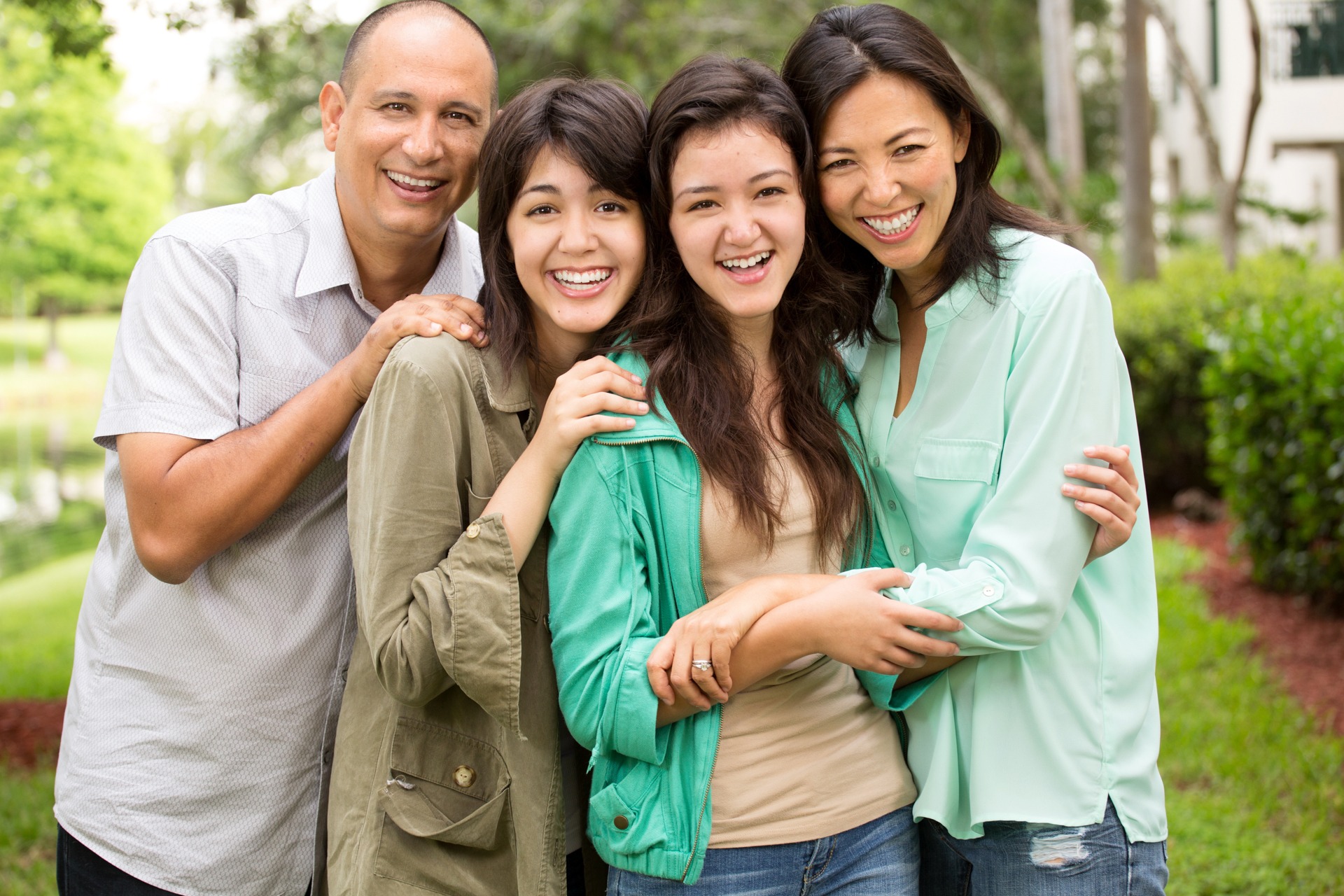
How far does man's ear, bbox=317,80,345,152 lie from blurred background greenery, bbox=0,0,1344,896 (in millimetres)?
543

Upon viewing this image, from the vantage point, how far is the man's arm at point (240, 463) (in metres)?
2.28

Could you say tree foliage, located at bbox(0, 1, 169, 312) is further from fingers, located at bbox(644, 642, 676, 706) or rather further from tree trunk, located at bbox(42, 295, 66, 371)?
fingers, located at bbox(644, 642, 676, 706)

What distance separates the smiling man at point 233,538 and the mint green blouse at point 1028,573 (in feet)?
3.33

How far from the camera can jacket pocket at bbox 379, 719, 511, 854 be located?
86.2 inches

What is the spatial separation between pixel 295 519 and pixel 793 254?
122cm

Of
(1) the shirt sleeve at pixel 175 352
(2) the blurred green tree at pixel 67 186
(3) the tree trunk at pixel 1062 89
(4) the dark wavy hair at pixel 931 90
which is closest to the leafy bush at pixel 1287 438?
→ (4) the dark wavy hair at pixel 931 90

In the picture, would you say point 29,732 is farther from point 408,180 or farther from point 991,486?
point 991,486

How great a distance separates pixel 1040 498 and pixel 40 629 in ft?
30.8

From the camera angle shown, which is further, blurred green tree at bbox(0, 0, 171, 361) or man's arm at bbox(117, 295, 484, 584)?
blurred green tree at bbox(0, 0, 171, 361)

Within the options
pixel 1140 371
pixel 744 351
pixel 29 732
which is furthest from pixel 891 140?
pixel 1140 371

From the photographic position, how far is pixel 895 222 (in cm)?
235

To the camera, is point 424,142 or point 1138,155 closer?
point 424,142

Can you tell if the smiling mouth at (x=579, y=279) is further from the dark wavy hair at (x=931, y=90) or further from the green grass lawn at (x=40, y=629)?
the green grass lawn at (x=40, y=629)

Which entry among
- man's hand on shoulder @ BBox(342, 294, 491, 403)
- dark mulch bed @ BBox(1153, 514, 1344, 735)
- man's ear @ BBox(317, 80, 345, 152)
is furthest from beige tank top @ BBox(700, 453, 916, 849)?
dark mulch bed @ BBox(1153, 514, 1344, 735)
